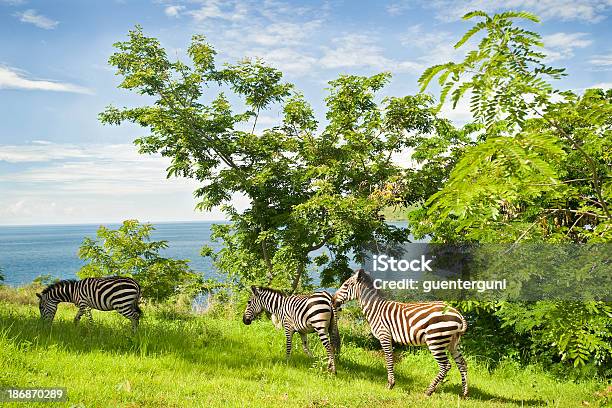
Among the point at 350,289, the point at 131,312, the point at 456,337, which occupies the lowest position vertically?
the point at 456,337

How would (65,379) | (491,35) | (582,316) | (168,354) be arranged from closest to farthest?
(491,35)
(582,316)
(65,379)
(168,354)

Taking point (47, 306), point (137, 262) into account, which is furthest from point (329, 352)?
point (137, 262)

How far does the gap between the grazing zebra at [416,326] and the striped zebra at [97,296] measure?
453 cm

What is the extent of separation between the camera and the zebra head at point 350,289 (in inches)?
441

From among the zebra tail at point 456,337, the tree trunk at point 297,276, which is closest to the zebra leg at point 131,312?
the tree trunk at point 297,276

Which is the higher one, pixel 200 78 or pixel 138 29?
pixel 138 29

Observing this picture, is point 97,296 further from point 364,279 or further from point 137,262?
point 364,279

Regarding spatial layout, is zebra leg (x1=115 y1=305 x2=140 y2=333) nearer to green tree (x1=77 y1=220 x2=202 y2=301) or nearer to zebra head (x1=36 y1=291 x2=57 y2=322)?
zebra head (x1=36 y1=291 x2=57 y2=322)

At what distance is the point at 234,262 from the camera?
15.7 meters

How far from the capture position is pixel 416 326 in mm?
9898

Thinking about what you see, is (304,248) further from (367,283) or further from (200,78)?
(200,78)

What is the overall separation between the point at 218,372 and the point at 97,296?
146 inches

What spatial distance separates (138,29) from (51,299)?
8.17 metres

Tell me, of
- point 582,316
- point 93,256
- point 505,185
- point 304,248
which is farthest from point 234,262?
point 505,185
